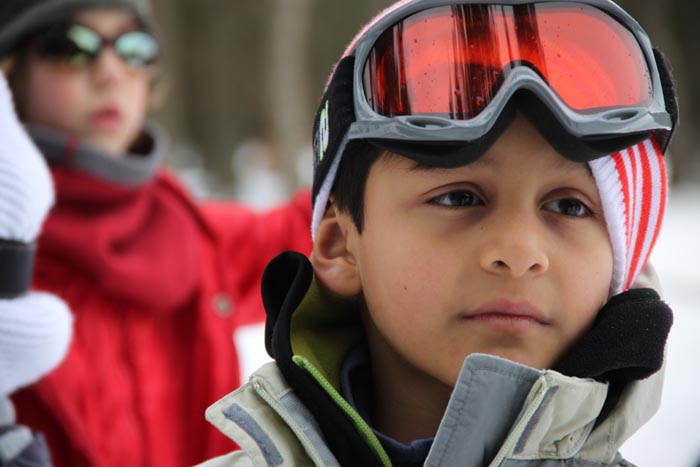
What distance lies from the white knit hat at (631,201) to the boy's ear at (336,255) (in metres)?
0.49

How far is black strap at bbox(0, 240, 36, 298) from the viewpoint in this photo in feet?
6.09

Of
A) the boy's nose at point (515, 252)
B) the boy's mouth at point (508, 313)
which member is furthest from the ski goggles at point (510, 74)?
the boy's mouth at point (508, 313)

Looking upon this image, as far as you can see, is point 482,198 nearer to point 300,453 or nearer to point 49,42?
point 300,453

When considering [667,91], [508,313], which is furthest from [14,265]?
[667,91]

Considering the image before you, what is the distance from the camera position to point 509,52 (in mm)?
1479

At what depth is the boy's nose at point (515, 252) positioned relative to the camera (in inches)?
55.1

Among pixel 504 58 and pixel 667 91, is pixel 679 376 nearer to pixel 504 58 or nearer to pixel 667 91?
pixel 667 91

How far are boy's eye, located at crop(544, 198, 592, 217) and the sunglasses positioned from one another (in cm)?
200

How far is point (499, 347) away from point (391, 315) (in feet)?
0.71

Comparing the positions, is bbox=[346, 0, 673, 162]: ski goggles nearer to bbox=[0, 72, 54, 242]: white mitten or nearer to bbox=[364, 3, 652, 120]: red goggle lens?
bbox=[364, 3, 652, 120]: red goggle lens

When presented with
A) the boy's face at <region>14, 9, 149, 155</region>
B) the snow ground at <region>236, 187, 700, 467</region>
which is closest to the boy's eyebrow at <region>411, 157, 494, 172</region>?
the snow ground at <region>236, 187, 700, 467</region>

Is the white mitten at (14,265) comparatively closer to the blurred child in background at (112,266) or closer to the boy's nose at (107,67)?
the blurred child in background at (112,266)

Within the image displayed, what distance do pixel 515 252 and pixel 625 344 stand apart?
0.25 m

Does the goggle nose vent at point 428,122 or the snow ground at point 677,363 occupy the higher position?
the goggle nose vent at point 428,122
